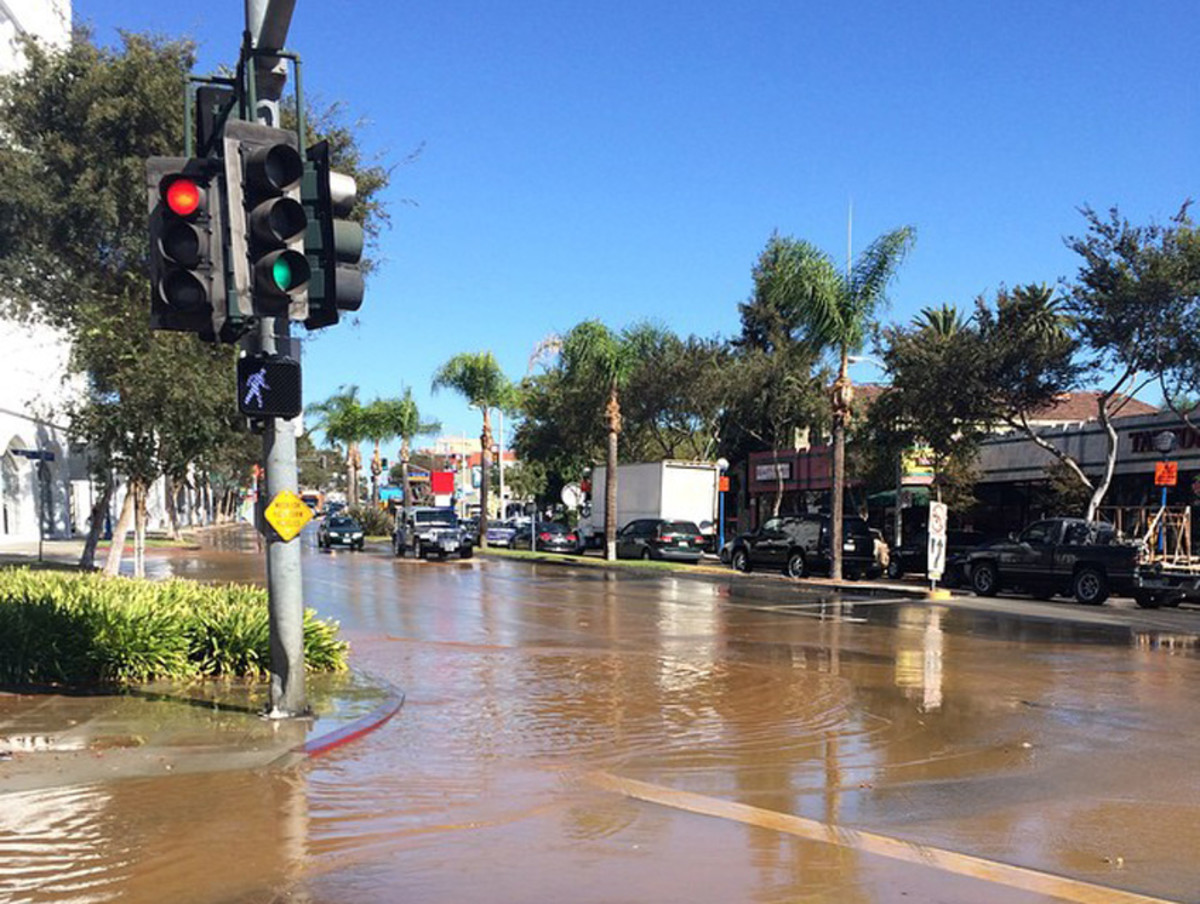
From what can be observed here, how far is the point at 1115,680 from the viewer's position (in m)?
11.9

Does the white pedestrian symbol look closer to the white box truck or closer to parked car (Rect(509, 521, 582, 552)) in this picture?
the white box truck

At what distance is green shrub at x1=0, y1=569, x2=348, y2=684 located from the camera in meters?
9.59

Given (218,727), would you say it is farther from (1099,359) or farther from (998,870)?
(1099,359)

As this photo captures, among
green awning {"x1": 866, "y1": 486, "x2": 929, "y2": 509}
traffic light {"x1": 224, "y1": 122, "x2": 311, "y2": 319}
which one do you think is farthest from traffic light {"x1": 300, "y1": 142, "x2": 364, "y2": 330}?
green awning {"x1": 866, "y1": 486, "x2": 929, "y2": 509}

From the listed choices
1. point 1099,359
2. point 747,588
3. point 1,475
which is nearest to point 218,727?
point 747,588

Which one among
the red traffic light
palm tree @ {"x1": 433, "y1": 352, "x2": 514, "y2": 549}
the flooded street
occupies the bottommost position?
the flooded street

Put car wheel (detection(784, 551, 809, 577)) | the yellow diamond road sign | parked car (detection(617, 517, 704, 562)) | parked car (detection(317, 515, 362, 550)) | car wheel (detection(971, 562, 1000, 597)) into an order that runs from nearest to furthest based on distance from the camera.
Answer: the yellow diamond road sign < car wheel (detection(971, 562, 1000, 597)) < car wheel (detection(784, 551, 809, 577)) < parked car (detection(617, 517, 704, 562)) < parked car (detection(317, 515, 362, 550))

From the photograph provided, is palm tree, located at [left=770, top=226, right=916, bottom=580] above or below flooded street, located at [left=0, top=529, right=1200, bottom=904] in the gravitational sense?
above

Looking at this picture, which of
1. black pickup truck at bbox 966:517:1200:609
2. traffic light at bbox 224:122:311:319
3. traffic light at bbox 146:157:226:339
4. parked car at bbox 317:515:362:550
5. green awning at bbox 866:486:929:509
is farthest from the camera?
parked car at bbox 317:515:362:550

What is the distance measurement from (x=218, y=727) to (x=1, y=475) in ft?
132

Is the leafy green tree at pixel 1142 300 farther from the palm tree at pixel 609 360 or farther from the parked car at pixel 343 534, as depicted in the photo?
the parked car at pixel 343 534

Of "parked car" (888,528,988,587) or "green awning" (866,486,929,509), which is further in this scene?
"green awning" (866,486,929,509)

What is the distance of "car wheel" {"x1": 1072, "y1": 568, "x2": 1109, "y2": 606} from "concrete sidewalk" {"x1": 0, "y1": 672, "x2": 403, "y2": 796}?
18.4 m

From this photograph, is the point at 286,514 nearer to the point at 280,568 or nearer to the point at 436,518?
the point at 280,568
